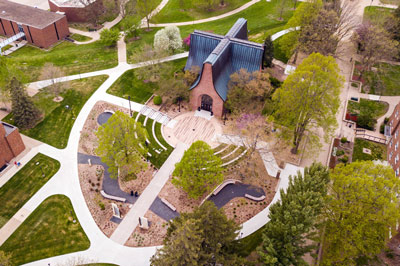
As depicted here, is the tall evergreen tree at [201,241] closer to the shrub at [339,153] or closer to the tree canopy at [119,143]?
the tree canopy at [119,143]

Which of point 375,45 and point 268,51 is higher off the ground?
point 375,45

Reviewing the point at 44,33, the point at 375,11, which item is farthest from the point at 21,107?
the point at 375,11

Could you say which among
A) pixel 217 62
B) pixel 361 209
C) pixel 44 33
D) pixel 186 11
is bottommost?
pixel 44 33

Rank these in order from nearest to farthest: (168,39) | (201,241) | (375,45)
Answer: (201,241) → (375,45) → (168,39)

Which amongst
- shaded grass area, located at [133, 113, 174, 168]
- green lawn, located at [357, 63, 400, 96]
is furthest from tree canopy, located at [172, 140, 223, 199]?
green lawn, located at [357, 63, 400, 96]

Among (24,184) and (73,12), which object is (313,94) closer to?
(24,184)

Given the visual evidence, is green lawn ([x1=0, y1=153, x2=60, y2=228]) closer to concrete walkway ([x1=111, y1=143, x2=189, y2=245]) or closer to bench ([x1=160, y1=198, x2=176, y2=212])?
concrete walkway ([x1=111, y1=143, x2=189, y2=245])
